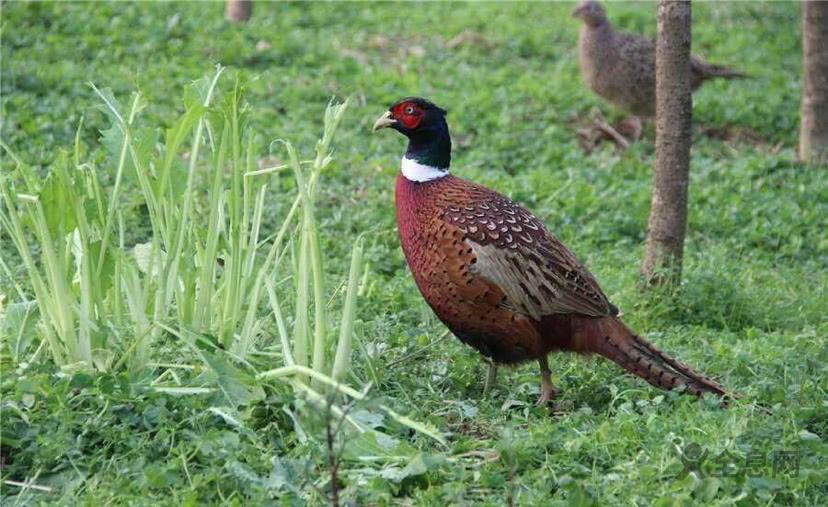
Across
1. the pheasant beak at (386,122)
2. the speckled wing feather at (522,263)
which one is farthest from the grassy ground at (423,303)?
the pheasant beak at (386,122)

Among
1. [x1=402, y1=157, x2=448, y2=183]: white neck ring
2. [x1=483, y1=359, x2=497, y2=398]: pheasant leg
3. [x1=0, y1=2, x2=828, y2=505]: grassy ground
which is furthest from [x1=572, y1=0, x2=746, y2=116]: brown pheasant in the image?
[x1=483, y1=359, x2=497, y2=398]: pheasant leg

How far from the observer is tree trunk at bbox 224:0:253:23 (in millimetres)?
10305

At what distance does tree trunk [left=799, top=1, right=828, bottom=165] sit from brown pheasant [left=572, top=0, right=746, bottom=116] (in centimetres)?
107

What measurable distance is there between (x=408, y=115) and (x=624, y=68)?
4290mm

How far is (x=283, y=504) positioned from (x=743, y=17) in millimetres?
9130

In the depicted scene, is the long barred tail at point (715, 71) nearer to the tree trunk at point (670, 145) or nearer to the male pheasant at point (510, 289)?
the tree trunk at point (670, 145)

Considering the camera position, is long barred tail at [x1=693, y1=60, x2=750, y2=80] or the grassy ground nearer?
the grassy ground

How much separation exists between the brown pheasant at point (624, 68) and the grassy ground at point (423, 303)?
21 cm

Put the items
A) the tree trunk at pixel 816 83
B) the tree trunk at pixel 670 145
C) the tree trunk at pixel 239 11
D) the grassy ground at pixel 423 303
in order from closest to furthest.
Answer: the grassy ground at pixel 423 303 < the tree trunk at pixel 670 145 < the tree trunk at pixel 816 83 < the tree trunk at pixel 239 11

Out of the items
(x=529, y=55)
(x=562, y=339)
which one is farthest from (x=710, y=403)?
(x=529, y=55)

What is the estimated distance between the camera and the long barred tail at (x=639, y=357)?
488cm

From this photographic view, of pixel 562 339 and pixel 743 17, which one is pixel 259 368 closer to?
pixel 562 339

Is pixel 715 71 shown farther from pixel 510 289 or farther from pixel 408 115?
pixel 510 289

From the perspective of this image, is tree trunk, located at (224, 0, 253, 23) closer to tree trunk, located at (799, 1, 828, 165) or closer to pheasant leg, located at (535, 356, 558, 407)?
tree trunk, located at (799, 1, 828, 165)
